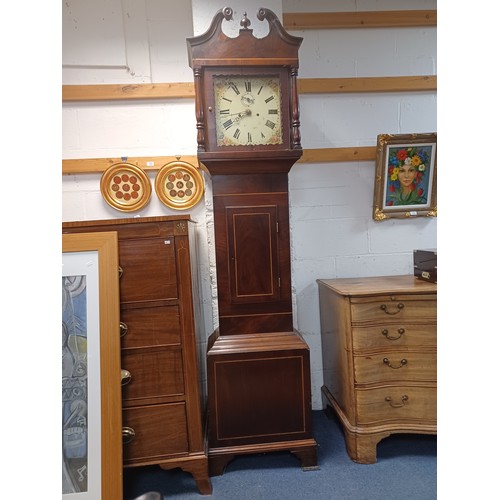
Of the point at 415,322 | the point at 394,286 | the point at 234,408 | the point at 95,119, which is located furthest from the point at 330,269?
the point at 95,119

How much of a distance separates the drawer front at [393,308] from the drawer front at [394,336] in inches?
1.4

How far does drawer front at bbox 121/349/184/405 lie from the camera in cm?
158

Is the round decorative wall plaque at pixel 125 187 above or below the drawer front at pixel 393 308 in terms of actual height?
above

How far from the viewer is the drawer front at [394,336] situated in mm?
1727

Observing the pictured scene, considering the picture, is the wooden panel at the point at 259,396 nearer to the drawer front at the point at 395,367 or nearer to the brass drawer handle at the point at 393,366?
the drawer front at the point at 395,367

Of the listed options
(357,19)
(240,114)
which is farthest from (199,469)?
(357,19)

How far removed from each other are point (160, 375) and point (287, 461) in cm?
84

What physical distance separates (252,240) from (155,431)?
1012 mm

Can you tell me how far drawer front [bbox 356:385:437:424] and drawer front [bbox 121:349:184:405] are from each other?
3.00ft

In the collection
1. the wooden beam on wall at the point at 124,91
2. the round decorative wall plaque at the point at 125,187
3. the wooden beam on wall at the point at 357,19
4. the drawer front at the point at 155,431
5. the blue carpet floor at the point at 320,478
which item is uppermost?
the wooden beam on wall at the point at 357,19

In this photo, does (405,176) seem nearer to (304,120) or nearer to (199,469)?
(304,120)

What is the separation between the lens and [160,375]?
62.9 inches

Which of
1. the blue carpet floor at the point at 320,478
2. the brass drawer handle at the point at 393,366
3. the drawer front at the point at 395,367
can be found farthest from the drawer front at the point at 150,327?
the brass drawer handle at the point at 393,366
